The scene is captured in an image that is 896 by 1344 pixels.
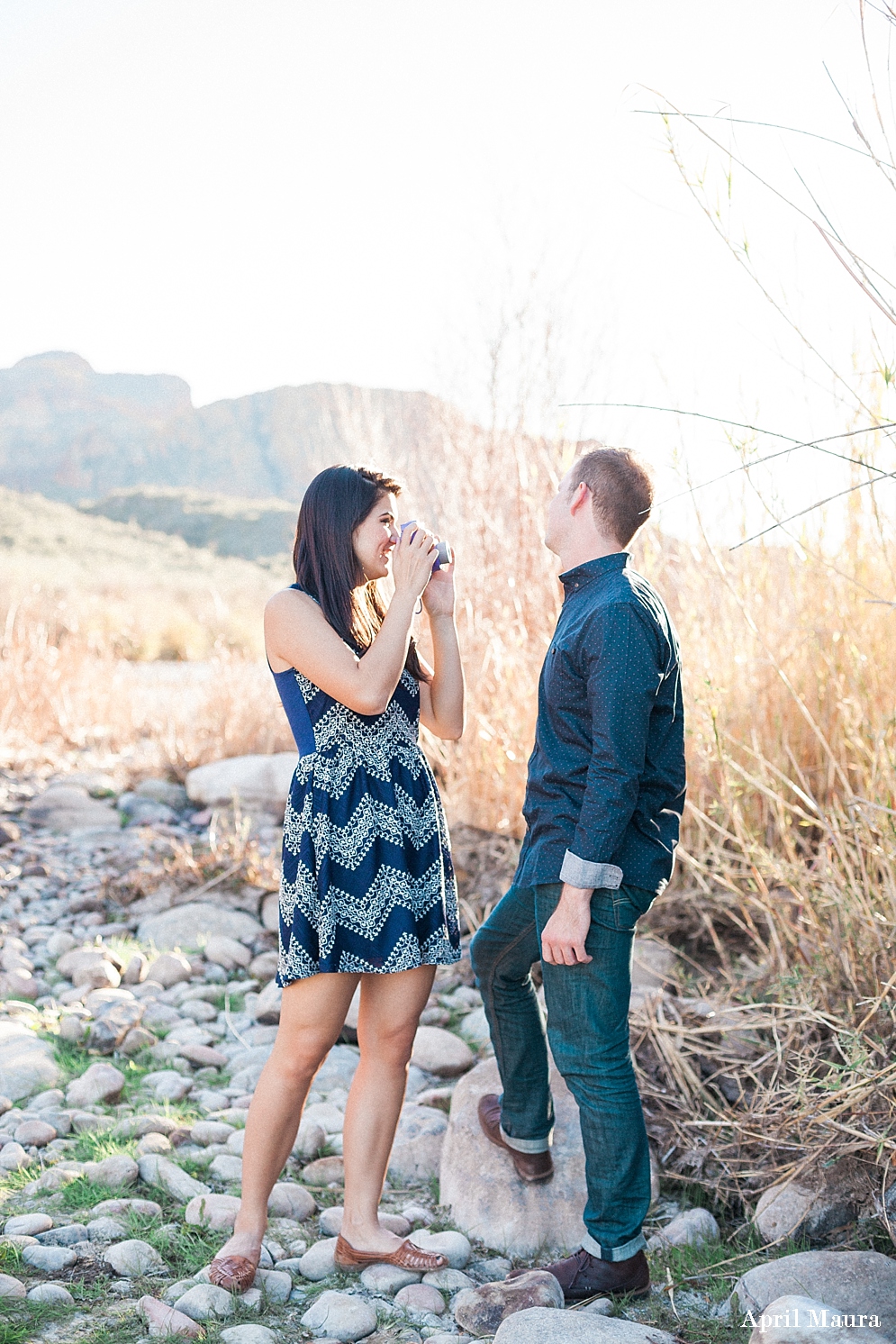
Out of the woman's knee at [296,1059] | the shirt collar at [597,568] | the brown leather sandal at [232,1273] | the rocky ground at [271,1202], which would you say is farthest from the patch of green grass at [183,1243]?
the shirt collar at [597,568]

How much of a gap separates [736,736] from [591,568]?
1.81 metres

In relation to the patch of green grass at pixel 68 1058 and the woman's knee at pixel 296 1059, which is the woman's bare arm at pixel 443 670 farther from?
the patch of green grass at pixel 68 1058

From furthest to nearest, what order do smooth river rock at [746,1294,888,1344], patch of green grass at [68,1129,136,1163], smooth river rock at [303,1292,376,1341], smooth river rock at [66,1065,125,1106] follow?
smooth river rock at [66,1065,125,1106] < patch of green grass at [68,1129,136,1163] < smooth river rock at [303,1292,376,1341] < smooth river rock at [746,1294,888,1344]

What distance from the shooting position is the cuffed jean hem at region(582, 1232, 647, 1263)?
6.93 ft

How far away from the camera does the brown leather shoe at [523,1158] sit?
8.31 ft

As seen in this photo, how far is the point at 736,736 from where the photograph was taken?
12.4ft

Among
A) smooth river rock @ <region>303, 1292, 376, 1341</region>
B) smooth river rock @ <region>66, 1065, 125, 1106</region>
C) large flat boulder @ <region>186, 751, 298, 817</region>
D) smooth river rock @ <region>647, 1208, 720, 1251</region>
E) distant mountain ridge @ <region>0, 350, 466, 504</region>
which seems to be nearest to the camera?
smooth river rock @ <region>303, 1292, 376, 1341</region>

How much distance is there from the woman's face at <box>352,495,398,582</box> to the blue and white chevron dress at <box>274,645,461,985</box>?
28cm

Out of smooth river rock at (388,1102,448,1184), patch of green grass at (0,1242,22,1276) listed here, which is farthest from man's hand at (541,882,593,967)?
patch of green grass at (0,1242,22,1276)

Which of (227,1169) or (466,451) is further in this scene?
(466,451)

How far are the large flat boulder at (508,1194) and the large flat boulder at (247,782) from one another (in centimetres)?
343

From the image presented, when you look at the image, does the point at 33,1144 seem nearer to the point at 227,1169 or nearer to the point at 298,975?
the point at 227,1169

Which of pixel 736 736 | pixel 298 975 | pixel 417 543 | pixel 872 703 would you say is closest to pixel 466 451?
pixel 736 736

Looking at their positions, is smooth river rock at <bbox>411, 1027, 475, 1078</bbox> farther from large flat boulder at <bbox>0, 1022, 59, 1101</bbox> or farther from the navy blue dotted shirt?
the navy blue dotted shirt
